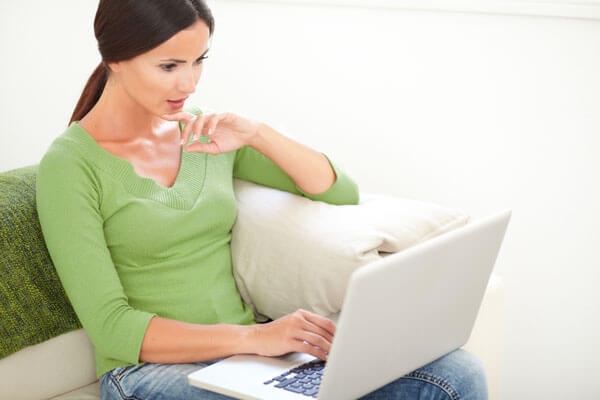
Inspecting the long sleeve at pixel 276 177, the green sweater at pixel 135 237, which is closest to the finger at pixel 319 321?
the green sweater at pixel 135 237

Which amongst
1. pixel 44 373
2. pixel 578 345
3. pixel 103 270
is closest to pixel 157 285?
pixel 103 270

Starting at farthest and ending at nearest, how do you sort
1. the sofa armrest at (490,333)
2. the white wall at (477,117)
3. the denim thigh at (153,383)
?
the white wall at (477,117), the sofa armrest at (490,333), the denim thigh at (153,383)

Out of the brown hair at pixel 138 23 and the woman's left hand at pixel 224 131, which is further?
the woman's left hand at pixel 224 131

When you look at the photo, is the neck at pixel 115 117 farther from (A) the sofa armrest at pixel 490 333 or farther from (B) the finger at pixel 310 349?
(A) the sofa armrest at pixel 490 333

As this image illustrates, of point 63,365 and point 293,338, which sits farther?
point 63,365

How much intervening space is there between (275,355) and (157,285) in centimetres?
29

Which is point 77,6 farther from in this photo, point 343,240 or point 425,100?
point 343,240

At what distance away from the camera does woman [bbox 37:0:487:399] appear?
1.24 metres

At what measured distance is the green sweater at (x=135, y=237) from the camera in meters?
1.25

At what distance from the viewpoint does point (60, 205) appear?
126 centimetres

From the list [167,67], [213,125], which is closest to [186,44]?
[167,67]

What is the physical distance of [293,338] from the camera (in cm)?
121

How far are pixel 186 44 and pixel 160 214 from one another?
0.30 meters

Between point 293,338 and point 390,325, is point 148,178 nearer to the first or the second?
point 293,338
